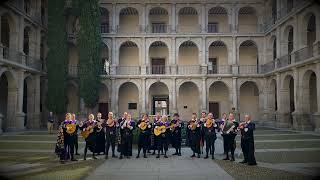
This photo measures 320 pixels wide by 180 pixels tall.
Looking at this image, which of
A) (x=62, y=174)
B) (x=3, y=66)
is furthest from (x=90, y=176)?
(x=3, y=66)

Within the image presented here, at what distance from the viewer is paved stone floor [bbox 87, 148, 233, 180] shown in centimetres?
831

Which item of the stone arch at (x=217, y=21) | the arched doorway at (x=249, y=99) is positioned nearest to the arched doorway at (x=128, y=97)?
the stone arch at (x=217, y=21)

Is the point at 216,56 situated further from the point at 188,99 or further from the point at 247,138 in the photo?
the point at 247,138

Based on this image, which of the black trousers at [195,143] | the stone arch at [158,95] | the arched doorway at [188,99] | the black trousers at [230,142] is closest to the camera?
the black trousers at [230,142]

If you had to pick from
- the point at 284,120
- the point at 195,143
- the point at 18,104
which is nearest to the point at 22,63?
the point at 18,104

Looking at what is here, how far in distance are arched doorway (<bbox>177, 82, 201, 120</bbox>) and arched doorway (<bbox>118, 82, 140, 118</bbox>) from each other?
4.70 meters

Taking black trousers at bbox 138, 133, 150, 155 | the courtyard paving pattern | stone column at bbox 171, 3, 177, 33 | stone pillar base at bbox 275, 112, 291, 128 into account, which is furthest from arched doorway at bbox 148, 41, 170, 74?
black trousers at bbox 138, 133, 150, 155

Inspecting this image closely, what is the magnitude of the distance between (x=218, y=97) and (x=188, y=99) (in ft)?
10.7

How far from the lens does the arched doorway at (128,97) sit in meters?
32.0

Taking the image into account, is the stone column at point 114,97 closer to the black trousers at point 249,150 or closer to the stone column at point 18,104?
the stone column at point 18,104

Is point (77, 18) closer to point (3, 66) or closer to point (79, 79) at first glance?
point (79, 79)

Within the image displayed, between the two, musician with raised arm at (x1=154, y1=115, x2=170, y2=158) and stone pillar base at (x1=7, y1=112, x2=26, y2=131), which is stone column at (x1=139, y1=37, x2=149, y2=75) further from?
musician with raised arm at (x1=154, y1=115, x2=170, y2=158)

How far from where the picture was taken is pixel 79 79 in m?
28.2

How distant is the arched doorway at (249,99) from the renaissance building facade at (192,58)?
11cm
